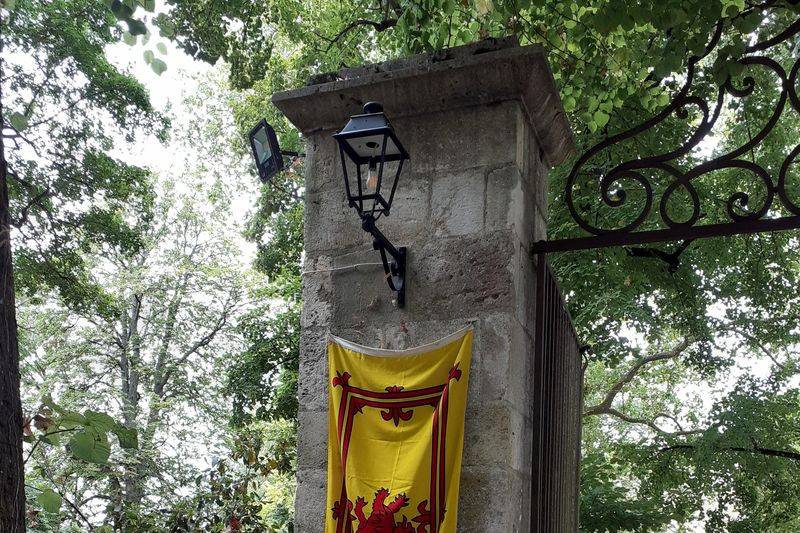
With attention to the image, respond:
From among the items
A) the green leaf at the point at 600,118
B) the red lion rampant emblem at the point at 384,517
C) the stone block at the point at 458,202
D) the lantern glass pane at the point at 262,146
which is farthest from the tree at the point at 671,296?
the red lion rampant emblem at the point at 384,517

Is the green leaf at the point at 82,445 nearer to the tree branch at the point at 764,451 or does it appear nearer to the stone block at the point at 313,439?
the stone block at the point at 313,439

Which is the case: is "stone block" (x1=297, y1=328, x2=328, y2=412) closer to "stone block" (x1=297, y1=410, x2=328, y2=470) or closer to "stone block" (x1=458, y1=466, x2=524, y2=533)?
"stone block" (x1=297, y1=410, x2=328, y2=470)

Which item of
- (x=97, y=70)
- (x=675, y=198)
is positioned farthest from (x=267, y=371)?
(x=675, y=198)

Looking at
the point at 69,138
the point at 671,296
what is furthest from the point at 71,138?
the point at 671,296

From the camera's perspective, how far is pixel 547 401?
11.8ft

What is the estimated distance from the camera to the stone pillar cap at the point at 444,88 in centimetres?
347

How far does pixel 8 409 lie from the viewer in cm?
225

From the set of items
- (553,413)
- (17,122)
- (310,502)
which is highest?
(17,122)

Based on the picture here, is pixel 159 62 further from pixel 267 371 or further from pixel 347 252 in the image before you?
pixel 267 371

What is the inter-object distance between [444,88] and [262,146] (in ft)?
3.10

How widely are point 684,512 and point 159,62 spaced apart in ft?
28.5

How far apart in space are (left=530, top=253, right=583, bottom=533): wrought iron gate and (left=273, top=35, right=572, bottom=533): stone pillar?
5 cm

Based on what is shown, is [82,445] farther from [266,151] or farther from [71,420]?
[266,151]

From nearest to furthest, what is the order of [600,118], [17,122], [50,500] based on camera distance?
1. [50,500]
2. [17,122]
3. [600,118]
